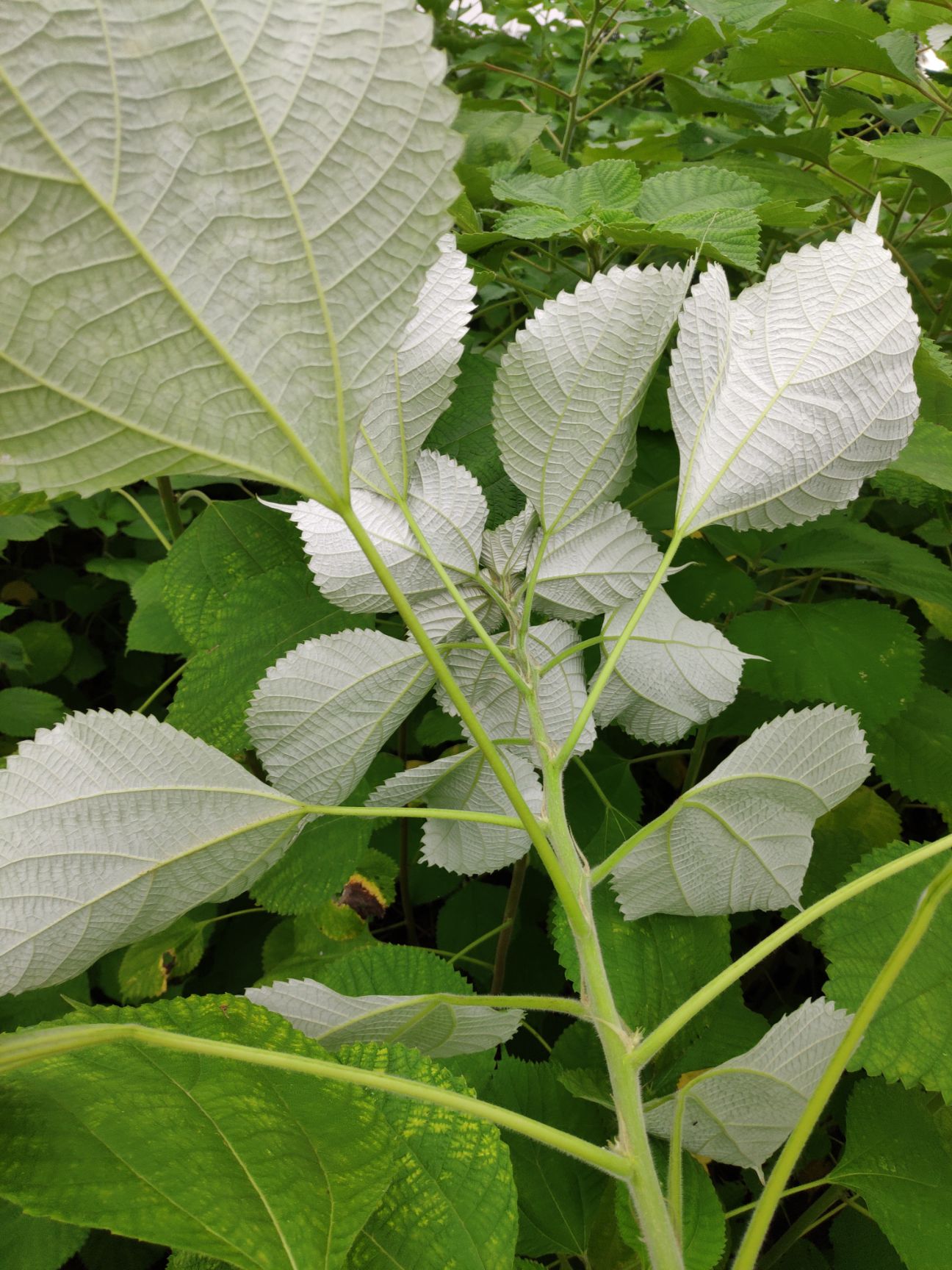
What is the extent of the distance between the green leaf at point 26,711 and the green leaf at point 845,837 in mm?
1037

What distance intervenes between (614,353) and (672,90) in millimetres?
878

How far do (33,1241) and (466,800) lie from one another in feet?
1.37

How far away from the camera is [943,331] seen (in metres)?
1.02

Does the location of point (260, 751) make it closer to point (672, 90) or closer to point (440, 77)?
point (440, 77)

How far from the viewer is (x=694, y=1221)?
525 millimetres

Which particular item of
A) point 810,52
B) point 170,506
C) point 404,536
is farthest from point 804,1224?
point 810,52

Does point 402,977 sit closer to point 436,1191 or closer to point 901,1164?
point 436,1191

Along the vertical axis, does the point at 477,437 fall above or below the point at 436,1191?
above

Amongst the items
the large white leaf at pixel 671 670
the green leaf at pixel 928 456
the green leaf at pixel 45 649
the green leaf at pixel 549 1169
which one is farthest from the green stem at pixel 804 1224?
the green leaf at pixel 45 649

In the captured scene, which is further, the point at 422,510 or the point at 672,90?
the point at 672,90

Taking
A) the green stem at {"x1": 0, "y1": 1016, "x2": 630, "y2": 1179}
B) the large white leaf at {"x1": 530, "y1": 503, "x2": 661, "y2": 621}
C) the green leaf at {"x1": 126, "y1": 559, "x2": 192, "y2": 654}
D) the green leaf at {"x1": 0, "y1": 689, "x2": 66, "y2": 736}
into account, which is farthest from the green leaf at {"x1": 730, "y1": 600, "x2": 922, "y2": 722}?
the green leaf at {"x1": 0, "y1": 689, "x2": 66, "y2": 736}

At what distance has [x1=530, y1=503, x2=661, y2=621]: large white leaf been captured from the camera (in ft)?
1.83

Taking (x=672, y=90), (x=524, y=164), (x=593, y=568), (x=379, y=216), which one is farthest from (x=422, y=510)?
(x=672, y=90)

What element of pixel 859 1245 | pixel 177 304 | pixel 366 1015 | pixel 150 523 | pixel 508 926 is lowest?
pixel 859 1245
